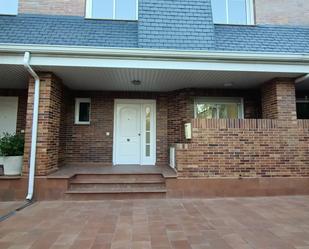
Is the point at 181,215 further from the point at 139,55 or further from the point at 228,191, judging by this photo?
the point at 139,55

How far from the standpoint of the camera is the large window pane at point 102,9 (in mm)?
6432

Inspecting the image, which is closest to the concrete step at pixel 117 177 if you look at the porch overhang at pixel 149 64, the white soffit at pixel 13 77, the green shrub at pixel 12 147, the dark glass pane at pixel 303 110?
the green shrub at pixel 12 147

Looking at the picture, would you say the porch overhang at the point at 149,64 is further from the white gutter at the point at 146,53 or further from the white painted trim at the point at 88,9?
the white painted trim at the point at 88,9

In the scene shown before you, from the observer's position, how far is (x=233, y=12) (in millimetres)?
6828

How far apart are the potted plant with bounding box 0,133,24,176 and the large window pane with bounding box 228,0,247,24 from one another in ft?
22.0

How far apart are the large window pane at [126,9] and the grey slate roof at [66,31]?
0.51 metres

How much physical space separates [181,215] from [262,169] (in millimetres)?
2483

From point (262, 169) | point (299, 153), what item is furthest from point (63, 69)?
point (299, 153)

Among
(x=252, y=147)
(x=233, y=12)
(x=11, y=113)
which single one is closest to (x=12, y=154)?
(x=11, y=113)

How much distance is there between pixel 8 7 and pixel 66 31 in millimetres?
2240

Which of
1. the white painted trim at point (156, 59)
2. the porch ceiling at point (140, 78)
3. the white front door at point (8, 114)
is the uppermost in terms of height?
the white painted trim at point (156, 59)

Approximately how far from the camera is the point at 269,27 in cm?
638

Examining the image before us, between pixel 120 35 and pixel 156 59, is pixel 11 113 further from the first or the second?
pixel 156 59

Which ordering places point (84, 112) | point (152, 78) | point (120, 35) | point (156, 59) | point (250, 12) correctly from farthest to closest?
point (84, 112), point (250, 12), point (120, 35), point (152, 78), point (156, 59)
